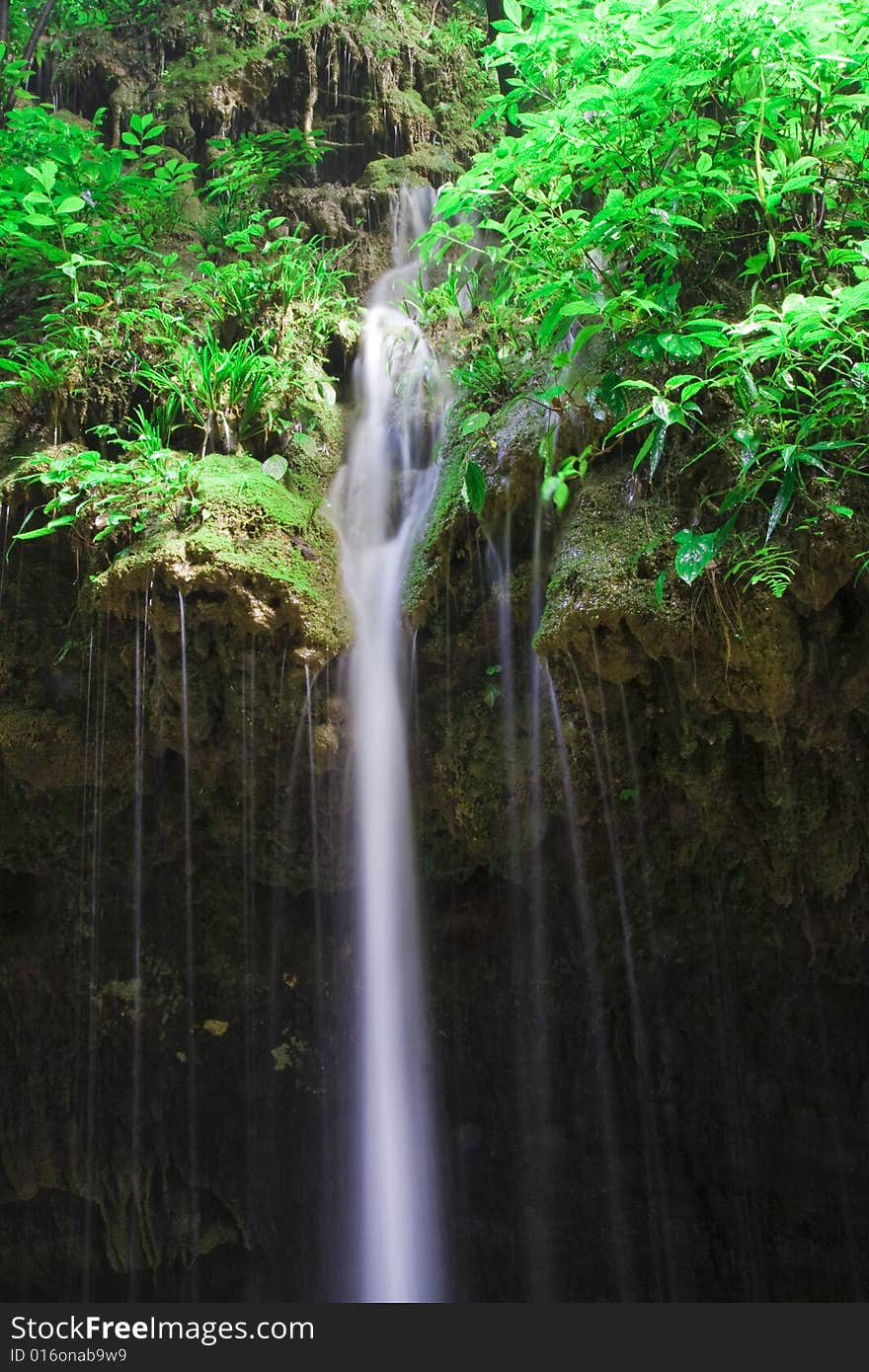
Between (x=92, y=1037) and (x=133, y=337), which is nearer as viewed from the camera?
(x=133, y=337)

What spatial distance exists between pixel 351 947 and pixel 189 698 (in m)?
1.46

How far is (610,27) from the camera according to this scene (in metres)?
3.65

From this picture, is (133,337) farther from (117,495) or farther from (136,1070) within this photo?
(136,1070)

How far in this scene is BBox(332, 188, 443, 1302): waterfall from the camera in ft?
13.9

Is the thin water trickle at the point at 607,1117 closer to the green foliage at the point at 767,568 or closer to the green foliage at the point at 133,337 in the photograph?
the green foliage at the point at 767,568

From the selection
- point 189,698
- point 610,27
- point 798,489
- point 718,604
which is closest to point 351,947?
point 189,698

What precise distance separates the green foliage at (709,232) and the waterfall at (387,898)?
106 cm

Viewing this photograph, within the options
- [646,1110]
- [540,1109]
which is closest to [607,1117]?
[646,1110]

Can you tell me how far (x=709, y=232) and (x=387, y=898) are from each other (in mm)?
3116

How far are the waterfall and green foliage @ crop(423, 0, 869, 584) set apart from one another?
106cm

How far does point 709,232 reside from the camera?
3662 mm

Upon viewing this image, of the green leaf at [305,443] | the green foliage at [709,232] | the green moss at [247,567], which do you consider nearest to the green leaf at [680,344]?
the green foliage at [709,232]

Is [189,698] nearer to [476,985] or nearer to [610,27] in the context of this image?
[476,985]

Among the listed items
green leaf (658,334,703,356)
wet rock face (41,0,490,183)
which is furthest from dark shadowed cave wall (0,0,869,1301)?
wet rock face (41,0,490,183)
